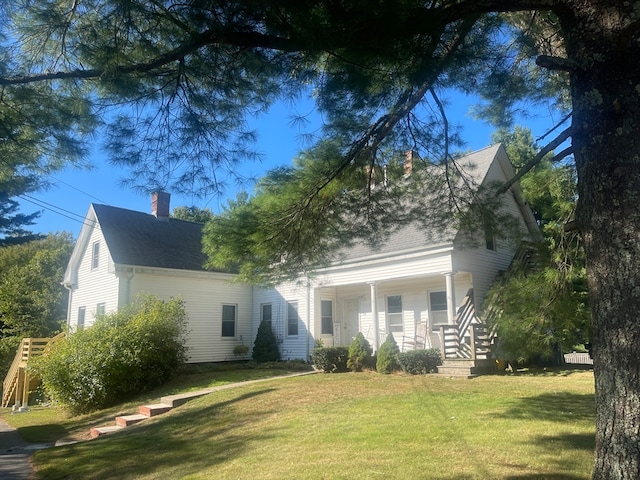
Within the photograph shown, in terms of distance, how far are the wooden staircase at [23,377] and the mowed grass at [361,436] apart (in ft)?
29.1

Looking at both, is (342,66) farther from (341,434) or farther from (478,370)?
(478,370)

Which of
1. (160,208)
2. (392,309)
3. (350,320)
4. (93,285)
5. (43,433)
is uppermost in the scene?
(160,208)

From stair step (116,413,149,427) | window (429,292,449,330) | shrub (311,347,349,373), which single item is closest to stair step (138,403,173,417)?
stair step (116,413,149,427)

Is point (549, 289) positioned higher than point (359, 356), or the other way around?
point (549, 289)

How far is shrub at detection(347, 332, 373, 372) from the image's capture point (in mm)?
15539

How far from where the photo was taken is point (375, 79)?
212 inches


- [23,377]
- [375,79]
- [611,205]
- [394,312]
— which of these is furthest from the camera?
[394,312]

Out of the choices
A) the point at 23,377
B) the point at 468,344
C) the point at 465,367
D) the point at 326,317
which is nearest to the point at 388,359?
the point at 465,367

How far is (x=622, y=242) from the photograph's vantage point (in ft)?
10.8

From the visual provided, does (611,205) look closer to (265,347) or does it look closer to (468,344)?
(468,344)

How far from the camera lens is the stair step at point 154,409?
37.7 ft

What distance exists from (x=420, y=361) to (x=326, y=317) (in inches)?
249

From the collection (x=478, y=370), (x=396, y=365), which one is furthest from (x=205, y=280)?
(x=478, y=370)

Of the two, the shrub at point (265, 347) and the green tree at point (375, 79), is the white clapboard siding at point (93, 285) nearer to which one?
the shrub at point (265, 347)
